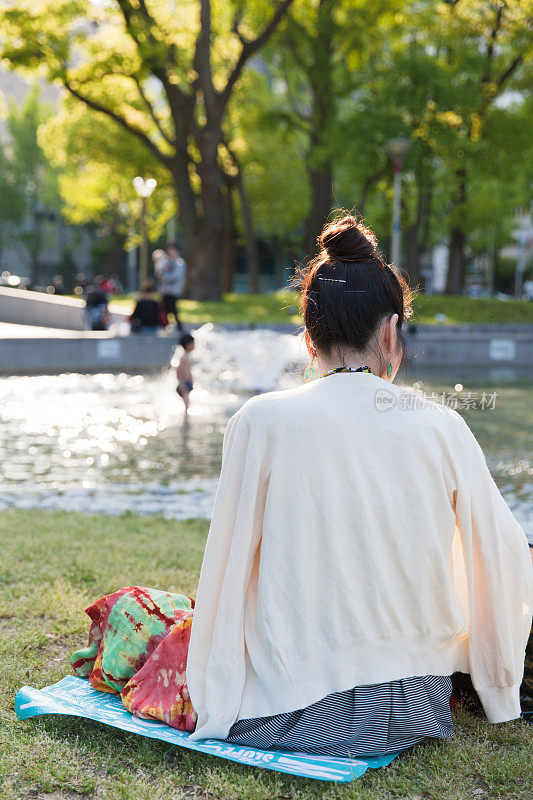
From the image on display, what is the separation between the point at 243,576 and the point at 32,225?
216ft

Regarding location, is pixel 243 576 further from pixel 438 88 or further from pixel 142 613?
pixel 438 88

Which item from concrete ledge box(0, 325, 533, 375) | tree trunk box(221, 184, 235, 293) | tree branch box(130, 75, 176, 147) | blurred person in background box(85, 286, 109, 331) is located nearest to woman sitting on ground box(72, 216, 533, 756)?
concrete ledge box(0, 325, 533, 375)

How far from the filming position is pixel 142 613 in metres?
3.29

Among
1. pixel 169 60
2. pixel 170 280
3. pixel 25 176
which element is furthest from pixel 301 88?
pixel 25 176

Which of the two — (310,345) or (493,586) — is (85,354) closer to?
(310,345)

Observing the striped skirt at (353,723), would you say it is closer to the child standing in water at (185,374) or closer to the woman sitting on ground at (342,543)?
the woman sitting on ground at (342,543)

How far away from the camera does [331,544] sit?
2707mm

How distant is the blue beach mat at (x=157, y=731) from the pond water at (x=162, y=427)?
1.35m

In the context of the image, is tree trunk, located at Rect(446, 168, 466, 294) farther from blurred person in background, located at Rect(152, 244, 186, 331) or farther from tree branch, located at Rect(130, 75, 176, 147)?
blurred person in background, located at Rect(152, 244, 186, 331)

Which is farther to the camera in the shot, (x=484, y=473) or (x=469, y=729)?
(x=469, y=729)

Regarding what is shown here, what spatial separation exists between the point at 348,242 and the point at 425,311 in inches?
944

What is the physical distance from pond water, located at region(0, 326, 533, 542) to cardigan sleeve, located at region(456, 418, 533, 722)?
2.91 ft

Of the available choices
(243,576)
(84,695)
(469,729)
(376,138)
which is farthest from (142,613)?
(376,138)

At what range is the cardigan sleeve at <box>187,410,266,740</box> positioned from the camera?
2695 mm
